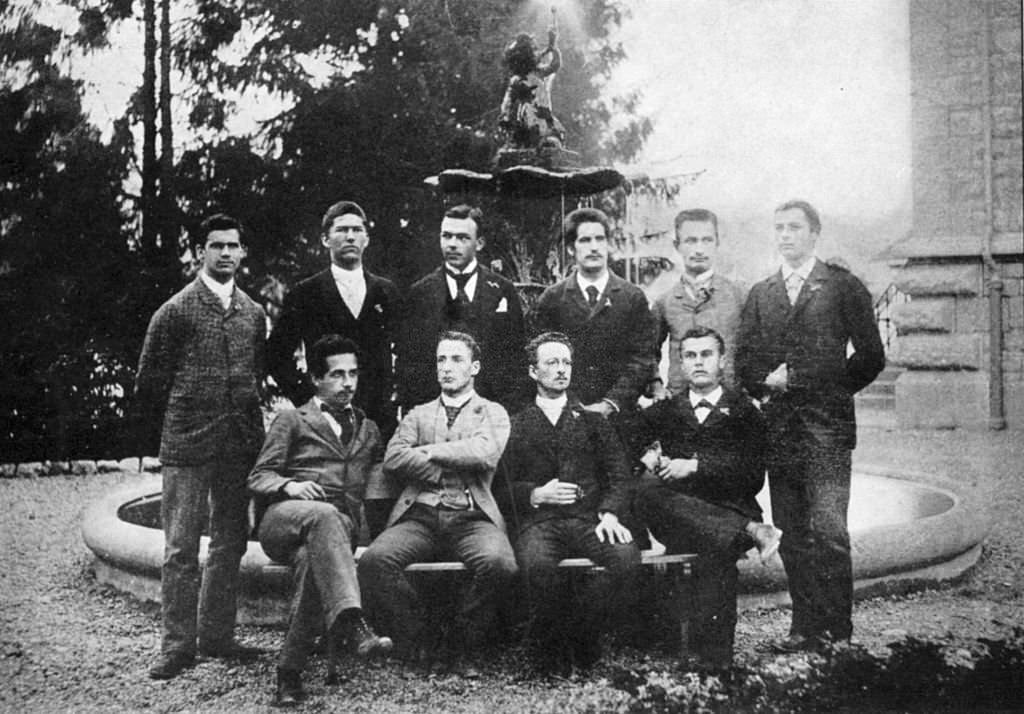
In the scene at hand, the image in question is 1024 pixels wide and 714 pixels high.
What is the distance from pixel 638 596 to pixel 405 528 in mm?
846

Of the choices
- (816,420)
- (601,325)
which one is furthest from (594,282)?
(816,420)

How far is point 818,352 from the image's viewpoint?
330cm

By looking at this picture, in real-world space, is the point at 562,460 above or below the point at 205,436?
below

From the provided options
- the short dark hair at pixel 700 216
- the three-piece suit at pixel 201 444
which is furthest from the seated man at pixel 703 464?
the three-piece suit at pixel 201 444

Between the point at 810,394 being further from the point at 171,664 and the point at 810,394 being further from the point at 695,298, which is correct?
the point at 171,664

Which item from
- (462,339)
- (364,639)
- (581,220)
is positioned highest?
(581,220)

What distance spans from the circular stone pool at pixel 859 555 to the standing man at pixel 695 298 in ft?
2.78

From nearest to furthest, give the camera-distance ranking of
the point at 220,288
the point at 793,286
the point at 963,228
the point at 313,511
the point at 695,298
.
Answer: the point at 313,511 → the point at 220,288 → the point at 793,286 → the point at 695,298 → the point at 963,228

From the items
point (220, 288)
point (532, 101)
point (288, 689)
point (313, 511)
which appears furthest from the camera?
point (532, 101)

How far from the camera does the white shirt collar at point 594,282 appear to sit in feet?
11.4

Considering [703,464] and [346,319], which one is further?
[346,319]

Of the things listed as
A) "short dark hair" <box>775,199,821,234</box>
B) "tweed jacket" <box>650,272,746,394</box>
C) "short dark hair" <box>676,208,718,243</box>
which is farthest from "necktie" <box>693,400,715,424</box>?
"short dark hair" <box>775,199,821,234</box>

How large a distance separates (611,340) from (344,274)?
105cm

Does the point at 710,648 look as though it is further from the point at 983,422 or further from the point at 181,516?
the point at 983,422
